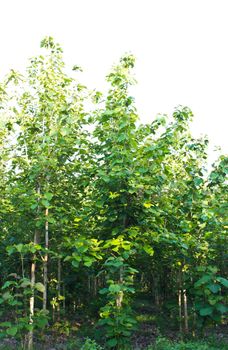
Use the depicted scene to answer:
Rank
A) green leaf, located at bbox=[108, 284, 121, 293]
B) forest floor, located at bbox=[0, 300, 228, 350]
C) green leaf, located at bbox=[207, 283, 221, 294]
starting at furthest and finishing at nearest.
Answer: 1. forest floor, located at bbox=[0, 300, 228, 350]
2. green leaf, located at bbox=[207, 283, 221, 294]
3. green leaf, located at bbox=[108, 284, 121, 293]

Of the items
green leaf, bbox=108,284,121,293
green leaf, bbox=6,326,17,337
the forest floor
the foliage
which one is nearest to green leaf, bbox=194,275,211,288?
the foliage

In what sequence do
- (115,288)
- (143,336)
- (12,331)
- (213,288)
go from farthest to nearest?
(143,336), (213,288), (115,288), (12,331)

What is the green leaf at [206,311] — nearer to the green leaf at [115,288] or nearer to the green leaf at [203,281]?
the green leaf at [203,281]

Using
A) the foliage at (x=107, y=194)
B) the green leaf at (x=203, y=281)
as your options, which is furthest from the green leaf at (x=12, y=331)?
the green leaf at (x=203, y=281)

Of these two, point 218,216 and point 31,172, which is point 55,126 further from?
point 218,216

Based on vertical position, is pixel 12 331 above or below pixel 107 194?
below

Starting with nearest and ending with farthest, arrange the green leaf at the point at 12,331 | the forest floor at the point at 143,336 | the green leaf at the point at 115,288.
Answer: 1. the green leaf at the point at 12,331
2. the green leaf at the point at 115,288
3. the forest floor at the point at 143,336

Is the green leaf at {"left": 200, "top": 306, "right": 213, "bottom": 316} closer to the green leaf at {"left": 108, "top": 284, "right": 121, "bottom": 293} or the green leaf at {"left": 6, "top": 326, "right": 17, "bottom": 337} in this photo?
the green leaf at {"left": 108, "top": 284, "right": 121, "bottom": 293}

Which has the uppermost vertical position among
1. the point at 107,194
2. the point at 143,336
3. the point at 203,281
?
the point at 107,194

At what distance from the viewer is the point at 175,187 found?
750 cm

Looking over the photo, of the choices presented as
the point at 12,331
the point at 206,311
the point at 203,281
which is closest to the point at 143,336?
the point at 206,311

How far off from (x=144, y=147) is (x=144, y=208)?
3.44 feet

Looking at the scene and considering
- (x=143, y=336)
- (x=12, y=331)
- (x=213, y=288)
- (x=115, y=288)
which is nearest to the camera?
(x=12, y=331)

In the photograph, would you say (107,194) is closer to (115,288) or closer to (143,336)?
(115,288)
